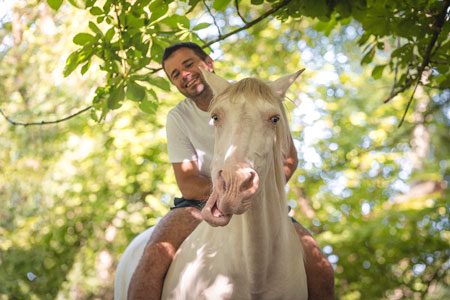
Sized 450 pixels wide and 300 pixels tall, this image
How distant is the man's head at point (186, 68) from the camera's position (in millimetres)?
3121

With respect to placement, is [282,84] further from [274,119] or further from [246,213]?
[246,213]

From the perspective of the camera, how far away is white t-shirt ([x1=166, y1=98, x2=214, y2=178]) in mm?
3080

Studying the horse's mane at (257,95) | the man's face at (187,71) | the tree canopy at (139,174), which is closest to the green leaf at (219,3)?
the man's face at (187,71)

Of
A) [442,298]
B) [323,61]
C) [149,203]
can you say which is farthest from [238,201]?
[323,61]

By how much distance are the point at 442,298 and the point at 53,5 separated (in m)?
7.51

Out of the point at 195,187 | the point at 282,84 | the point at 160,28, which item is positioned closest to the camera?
the point at 282,84

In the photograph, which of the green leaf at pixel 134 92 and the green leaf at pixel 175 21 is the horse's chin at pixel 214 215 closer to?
the green leaf at pixel 134 92

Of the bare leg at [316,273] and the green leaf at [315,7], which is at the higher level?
the green leaf at [315,7]

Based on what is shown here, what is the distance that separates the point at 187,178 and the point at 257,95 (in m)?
1.07

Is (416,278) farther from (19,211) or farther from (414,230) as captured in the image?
(19,211)

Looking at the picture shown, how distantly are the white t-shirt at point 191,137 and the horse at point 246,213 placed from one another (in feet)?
1.90

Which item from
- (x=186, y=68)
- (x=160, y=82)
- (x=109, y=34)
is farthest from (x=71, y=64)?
(x=186, y=68)

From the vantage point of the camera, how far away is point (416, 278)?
733cm

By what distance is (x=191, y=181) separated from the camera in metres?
2.97
